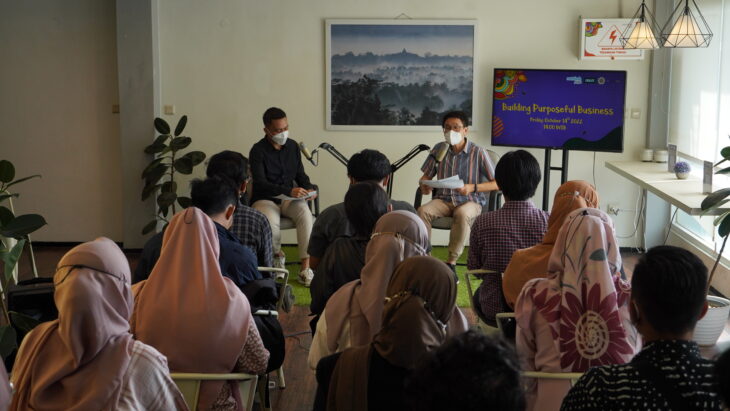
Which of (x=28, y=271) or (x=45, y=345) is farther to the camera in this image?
(x=28, y=271)

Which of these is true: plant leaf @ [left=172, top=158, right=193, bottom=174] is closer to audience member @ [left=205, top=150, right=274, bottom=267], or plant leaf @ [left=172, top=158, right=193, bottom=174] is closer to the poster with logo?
audience member @ [left=205, top=150, right=274, bottom=267]

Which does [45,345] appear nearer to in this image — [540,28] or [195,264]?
[195,264]

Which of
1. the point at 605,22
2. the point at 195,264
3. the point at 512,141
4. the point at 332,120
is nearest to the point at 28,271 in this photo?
the point at 332,120

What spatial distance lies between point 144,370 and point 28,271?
5.09 m

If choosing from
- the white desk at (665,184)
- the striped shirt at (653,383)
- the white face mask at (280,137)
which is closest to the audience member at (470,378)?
the striped shirt at (653,383)

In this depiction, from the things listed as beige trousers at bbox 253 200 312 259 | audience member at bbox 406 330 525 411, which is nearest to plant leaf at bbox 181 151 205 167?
beige trousers at bbox 253 200 312 259

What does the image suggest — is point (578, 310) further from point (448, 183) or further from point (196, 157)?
point (196, 157)

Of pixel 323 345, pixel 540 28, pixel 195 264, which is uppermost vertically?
pixel 540 28

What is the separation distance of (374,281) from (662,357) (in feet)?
3.97

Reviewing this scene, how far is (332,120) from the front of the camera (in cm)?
778

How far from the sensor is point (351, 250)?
146 inches

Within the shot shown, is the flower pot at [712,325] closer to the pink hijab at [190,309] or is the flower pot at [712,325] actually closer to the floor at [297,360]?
the floor at [297,360]

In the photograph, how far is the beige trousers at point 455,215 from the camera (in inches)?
261

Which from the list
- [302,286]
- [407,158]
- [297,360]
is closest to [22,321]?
[297,360]
